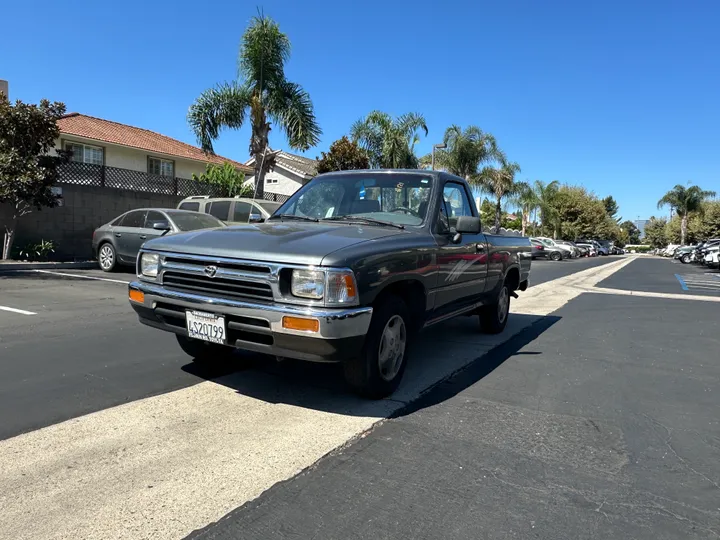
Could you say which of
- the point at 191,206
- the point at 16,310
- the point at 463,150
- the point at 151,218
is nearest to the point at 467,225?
the point at 16,310

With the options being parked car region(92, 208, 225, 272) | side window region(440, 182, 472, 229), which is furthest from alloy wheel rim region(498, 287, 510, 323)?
parked car region(92, 208, 225, 272)

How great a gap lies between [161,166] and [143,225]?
15.1m

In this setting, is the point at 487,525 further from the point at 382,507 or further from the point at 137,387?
the point at 137,387

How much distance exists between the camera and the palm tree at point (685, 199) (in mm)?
71625

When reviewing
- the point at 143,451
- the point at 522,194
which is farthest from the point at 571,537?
the point at 522,194

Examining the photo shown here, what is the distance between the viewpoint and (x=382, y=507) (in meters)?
2.69

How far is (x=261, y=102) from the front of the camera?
19.4 meters

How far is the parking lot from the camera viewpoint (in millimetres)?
2590

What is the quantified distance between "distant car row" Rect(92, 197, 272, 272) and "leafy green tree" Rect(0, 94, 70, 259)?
1812 mm

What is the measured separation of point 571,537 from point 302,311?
1.93m

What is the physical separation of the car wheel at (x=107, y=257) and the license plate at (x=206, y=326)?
998 cm

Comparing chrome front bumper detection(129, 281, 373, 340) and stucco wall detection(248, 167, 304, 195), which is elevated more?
stucco wall detection(248, 167, 304, 195)

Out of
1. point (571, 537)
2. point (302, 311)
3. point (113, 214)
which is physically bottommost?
point (571, 537)

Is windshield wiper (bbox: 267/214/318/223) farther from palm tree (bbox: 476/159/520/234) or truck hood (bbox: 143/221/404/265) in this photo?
palm tree (bbox: 476/159/520/234)
